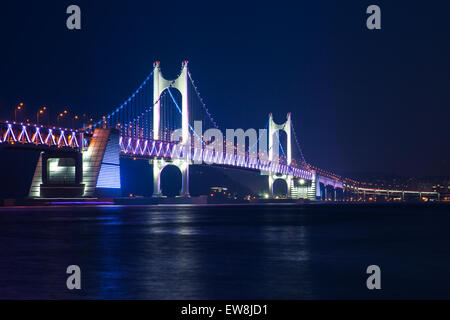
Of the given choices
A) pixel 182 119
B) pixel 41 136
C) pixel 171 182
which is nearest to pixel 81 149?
pixel 41 136

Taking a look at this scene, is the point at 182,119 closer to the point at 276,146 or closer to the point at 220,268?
the point at 276,146

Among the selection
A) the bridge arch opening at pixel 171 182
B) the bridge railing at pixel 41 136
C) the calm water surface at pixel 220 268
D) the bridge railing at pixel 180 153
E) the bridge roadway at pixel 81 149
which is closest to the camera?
the calm water surface at pixel 220 268

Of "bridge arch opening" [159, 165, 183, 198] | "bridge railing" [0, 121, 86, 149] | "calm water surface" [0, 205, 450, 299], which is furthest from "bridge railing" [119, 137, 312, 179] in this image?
"calm water surface" [0, 205, 450, 299]

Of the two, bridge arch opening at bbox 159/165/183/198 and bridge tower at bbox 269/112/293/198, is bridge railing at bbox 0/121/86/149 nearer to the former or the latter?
bridge tower at bbox 269/112/293/198

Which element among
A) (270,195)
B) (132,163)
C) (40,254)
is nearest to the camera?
(40,254)

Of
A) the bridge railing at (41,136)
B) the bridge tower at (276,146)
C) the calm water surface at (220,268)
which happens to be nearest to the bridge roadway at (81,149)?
the bridge railing at (41,136)

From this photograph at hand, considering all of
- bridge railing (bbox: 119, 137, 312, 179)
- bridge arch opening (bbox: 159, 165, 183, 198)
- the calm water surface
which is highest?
bridge railing (bbox: 119, 137, 312, 179)

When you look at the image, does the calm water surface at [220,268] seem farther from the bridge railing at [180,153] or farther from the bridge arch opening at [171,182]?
the bridge arch opening at [171,182]

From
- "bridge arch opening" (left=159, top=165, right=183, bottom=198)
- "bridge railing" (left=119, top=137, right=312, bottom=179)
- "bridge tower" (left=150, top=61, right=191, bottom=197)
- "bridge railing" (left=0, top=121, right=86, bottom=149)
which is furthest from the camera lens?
"bridge arch opening" (left=159, top=165, right=183, bottom=198)

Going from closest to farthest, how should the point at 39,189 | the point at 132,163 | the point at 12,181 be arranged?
1. the point at 39,189
2. the point at 12,181
3. the point at 132,163
